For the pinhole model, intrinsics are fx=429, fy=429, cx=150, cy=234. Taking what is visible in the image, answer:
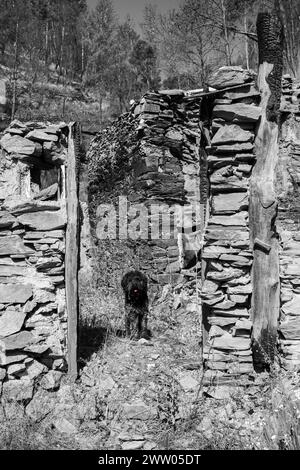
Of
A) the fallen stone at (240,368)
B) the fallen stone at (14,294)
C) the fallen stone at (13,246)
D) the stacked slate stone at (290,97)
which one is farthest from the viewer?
the stacked slate stone at (290,97)

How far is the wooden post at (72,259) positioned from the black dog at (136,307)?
1.49m

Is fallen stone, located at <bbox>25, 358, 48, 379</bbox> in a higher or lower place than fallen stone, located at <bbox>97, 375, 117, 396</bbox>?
higher

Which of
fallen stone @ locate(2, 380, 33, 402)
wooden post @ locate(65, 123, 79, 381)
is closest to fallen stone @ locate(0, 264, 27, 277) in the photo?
wooden post @ locate(65, 123, 79, 381)

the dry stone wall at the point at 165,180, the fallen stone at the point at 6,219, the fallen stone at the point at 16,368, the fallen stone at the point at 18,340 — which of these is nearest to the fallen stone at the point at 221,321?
the fallen stone at the point at 18,340

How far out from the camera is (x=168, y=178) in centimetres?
837

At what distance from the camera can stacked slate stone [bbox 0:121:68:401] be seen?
14.2 feet

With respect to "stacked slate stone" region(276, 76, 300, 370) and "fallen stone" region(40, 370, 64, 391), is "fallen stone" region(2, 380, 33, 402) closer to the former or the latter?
"fallen stone" region(40, 370, 64, 391)

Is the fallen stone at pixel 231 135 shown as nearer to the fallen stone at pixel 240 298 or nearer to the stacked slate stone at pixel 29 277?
the fallen stone at pixel 240 298

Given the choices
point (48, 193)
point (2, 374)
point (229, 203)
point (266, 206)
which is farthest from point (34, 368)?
point (266, 206)

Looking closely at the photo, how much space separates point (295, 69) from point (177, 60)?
22.4ft

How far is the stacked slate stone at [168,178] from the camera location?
8234 millimetres

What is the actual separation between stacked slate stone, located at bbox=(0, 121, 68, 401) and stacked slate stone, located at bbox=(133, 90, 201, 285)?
3613 millimetres

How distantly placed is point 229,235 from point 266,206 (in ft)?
1.54

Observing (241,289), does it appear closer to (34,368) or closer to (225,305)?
(225,305)
